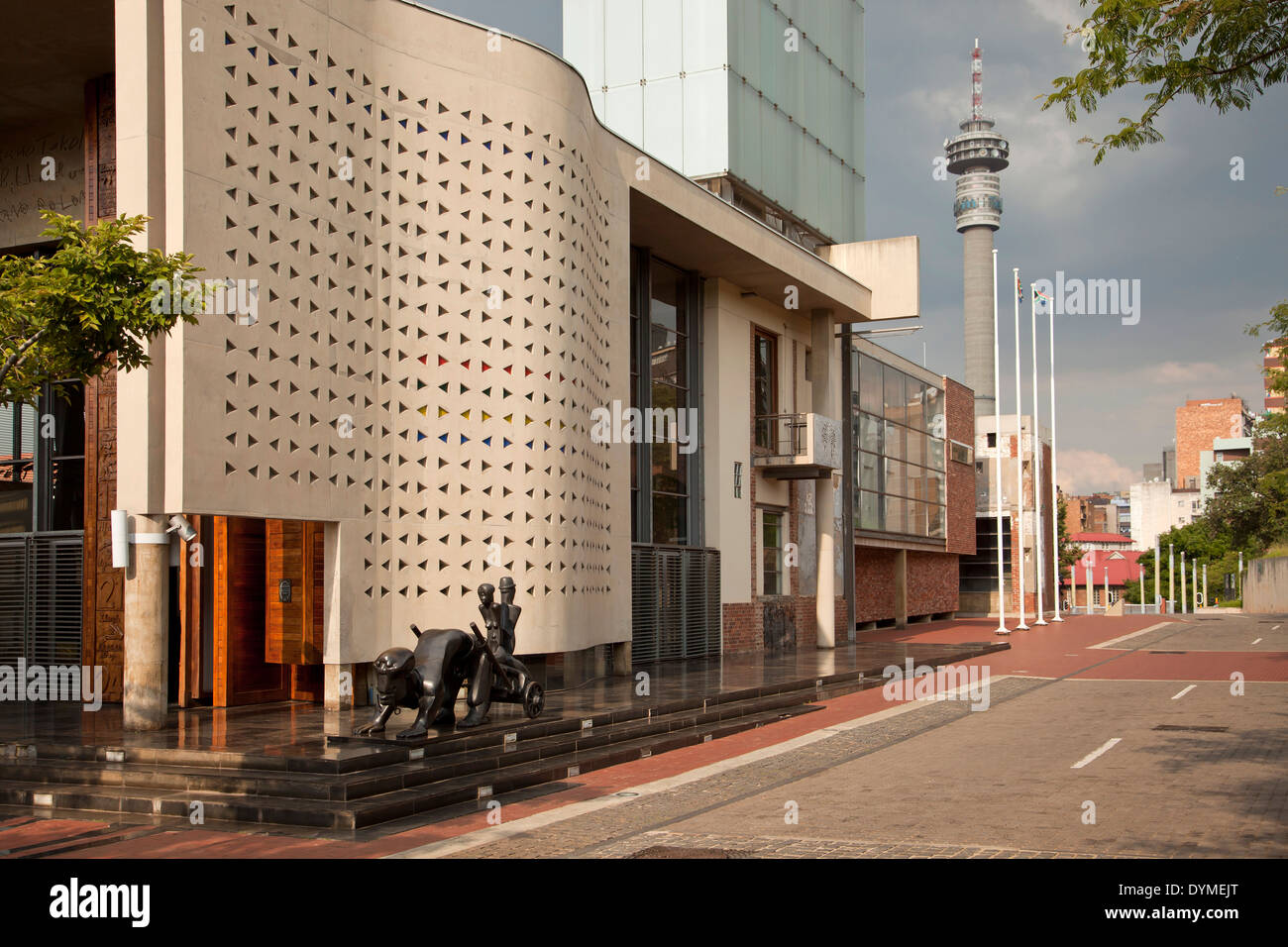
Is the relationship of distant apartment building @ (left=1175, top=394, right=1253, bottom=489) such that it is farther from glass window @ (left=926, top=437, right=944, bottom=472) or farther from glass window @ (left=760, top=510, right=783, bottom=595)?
glass window @ (left=760, top=510, right=783, bottom=595)

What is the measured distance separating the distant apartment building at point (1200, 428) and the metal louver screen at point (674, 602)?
427 ft

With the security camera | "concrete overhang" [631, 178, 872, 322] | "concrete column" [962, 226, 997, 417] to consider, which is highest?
"concrete column" [962, 226, 997, 417]

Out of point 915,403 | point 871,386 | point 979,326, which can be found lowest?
point 915,403

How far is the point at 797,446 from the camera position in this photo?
27.6 metres

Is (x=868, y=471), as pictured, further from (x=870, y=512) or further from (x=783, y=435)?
(x=783, y=435)

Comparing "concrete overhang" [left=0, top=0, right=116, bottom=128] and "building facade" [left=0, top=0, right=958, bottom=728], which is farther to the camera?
"concrete overhang" [left=0, top=0, right=116, bottom=128]

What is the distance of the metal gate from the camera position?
1653 cm

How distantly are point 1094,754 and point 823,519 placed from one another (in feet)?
54.7

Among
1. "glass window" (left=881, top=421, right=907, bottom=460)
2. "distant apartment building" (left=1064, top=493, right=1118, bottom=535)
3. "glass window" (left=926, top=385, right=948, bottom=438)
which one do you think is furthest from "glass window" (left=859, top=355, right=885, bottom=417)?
"distant apartment building" (left=1064, top=493, right=1118, bottom=535)

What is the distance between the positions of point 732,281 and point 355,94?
1263 centimetres

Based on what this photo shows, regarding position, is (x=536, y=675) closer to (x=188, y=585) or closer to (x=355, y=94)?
(x=188, y=585)

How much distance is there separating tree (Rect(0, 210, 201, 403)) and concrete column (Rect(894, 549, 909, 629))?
34904 millimetres

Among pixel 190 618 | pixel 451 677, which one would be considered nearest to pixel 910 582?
pixel 190 618

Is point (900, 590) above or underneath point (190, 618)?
underneath
